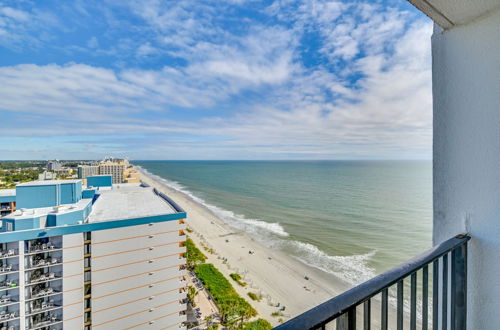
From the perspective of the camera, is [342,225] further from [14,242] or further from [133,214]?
[14,242]

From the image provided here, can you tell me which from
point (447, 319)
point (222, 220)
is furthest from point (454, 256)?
point (222, 220)

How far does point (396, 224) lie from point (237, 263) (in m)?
13.5

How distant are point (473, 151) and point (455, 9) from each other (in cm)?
59

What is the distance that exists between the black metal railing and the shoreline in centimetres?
839

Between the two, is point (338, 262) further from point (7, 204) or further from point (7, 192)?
point (7, 192)

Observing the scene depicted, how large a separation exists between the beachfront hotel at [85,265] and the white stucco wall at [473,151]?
6283 millimetres

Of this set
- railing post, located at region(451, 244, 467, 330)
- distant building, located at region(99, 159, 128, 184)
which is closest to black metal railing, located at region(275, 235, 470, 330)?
railing post, located at region(451, 244, 467, 330)

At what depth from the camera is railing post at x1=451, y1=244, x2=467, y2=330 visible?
3.18ft

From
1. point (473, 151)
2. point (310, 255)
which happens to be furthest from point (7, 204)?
point (310, 255)

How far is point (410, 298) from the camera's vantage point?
2.24ft

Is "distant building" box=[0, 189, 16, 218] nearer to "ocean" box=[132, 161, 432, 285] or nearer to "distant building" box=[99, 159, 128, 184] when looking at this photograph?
"ocean" box=[132, 161, 432, 285]

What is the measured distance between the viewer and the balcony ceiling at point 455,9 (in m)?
0.88

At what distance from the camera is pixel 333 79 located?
22562 mm

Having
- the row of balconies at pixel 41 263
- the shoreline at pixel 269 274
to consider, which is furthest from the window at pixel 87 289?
the shoreline at pixel 269 274
